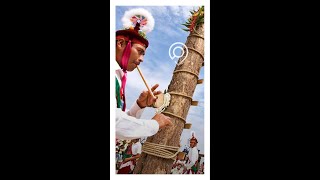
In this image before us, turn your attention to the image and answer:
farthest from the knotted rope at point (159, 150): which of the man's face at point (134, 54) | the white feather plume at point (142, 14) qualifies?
the white feather plume at point (142, 14)

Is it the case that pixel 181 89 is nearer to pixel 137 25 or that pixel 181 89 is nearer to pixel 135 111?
pixel 135 111

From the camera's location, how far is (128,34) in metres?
3.31

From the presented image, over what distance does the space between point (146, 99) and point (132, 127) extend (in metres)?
0.22

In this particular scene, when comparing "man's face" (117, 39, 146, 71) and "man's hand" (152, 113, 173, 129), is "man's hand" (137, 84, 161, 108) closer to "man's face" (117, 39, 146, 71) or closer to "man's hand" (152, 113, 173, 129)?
"man's hand" (152, 113, 173, 129)

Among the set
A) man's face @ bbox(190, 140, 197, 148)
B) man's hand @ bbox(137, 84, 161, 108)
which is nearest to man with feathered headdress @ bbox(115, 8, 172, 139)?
man's hand @ bbox(137, 84, 161, 108)

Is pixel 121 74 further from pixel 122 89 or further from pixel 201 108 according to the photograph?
pixel 201 108

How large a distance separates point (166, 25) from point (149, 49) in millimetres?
213

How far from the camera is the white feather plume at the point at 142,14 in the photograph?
3.31m

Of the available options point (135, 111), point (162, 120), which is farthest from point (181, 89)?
point (135, 111)

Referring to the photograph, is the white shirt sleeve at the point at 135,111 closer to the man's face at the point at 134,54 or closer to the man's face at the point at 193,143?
the man's face at the point at 134,54

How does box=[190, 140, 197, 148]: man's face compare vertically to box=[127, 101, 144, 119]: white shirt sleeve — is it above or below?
below

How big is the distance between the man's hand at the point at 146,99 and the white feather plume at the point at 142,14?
42cm

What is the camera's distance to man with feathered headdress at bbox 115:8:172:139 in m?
3.27
